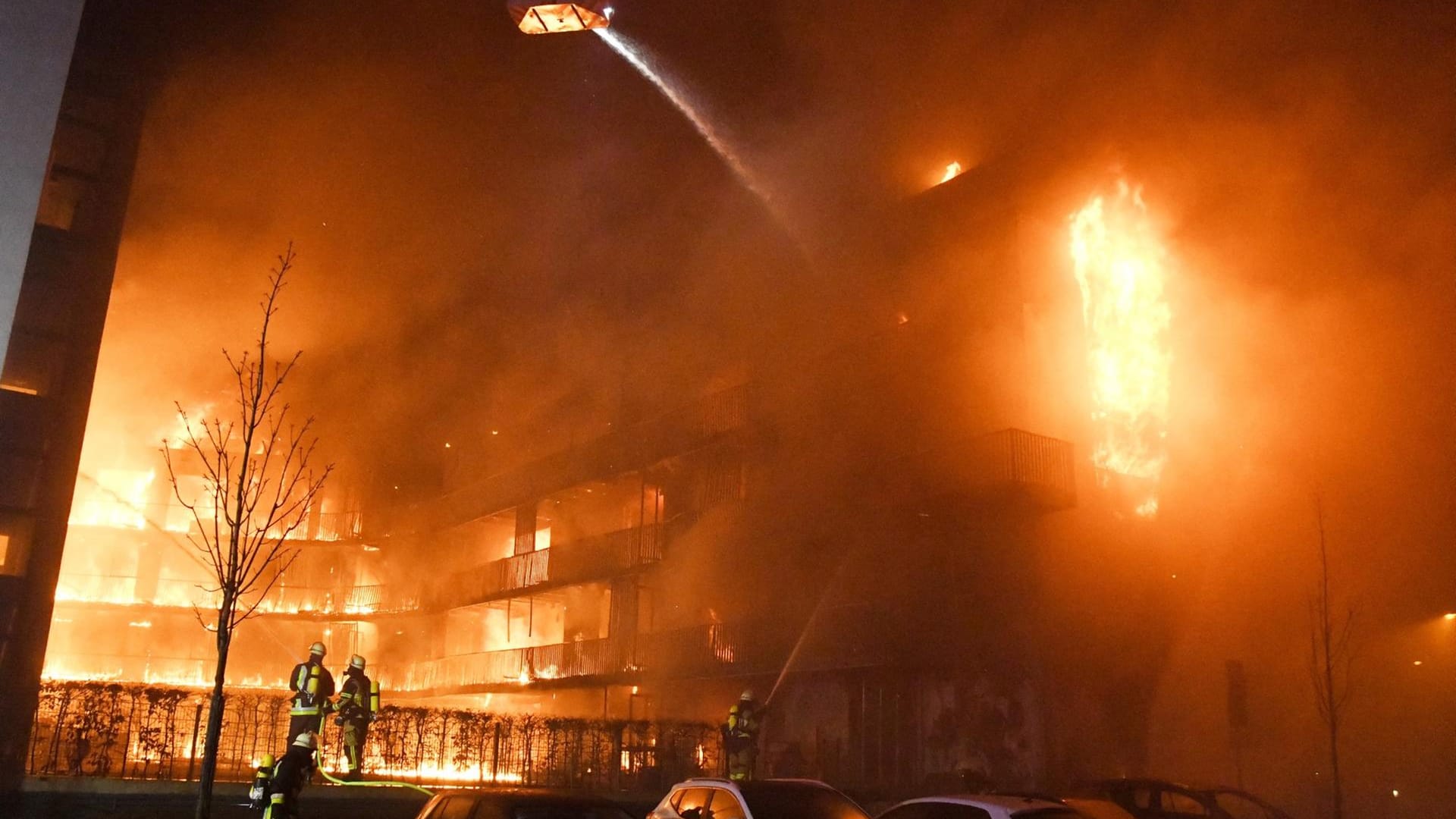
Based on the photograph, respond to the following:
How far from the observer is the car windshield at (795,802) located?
9094 mm

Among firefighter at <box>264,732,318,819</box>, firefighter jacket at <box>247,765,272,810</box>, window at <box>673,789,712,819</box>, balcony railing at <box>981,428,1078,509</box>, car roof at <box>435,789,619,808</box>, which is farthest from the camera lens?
balcony railing at <box>981,428,1078,509</box>

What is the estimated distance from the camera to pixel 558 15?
15781 mm

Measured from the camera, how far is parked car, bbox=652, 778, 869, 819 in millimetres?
9133

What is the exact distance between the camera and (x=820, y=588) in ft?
74.0

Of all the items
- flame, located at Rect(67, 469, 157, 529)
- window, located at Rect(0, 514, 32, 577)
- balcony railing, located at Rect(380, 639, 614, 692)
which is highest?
flame, located at Rect(67, 469, 157, 529)

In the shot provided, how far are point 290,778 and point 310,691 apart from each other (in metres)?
1.25

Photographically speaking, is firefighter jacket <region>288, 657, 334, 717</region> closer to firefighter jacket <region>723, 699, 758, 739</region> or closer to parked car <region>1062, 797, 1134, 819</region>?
firefighter jacket <region>723, 699, 758, 739</region>

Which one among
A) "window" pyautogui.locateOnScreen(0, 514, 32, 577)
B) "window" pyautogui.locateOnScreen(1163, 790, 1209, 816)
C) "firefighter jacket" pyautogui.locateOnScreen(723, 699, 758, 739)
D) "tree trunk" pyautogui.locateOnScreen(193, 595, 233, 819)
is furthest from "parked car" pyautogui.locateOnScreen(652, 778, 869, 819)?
"window" pyautogui.locateOnScreen(0, 514, 32, 577)

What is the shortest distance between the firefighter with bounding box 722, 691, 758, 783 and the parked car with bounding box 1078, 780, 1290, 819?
4.72m

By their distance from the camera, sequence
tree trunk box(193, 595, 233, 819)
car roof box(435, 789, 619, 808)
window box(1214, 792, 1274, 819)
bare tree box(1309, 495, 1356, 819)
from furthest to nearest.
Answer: bare tree box(1309, 495, 1356, 819) → window box(1214, 792, 1274, 819) → tree trunk box(193, 595, 233, 819) → car roof box(435, 789, 619, 808)

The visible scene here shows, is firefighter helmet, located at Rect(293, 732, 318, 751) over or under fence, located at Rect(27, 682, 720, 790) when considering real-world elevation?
over

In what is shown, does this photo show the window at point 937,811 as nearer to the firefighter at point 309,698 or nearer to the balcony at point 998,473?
the firefighter at point 309,698

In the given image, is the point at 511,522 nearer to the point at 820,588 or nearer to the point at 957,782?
the point at 820,588

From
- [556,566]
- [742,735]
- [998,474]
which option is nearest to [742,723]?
[742,735]
